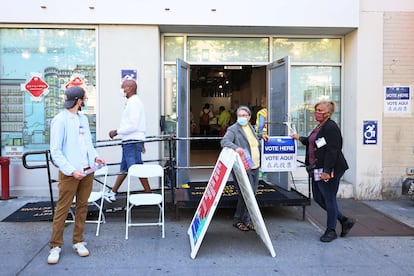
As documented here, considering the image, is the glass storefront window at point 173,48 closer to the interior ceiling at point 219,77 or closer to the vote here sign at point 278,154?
the vote here sign at point 278,154

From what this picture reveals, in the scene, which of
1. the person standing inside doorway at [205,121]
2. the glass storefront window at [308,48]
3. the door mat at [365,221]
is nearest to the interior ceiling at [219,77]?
the person standing inside doorway at [205,121]

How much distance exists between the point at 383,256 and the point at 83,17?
5896 millimetres

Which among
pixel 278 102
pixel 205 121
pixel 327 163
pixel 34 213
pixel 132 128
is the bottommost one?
pixel 34 213

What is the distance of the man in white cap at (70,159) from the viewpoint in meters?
4.38

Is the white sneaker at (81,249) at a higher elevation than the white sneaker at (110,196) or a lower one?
lower

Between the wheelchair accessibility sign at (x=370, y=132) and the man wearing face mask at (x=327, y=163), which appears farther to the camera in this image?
the wheelchair accessibility sign at (x=370, y=132)

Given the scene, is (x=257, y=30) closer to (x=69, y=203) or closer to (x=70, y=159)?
(x=70, y=159)

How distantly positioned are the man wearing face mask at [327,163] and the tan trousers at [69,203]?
2701mm

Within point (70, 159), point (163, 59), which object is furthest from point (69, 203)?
point (163, 59)

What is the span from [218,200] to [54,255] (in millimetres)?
1846

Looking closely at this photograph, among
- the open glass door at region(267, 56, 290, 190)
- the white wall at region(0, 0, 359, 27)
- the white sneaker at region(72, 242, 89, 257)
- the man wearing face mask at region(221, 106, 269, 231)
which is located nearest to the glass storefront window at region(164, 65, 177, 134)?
the white wall at region(0, 0, 359, 27)

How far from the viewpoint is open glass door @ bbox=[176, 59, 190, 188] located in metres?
7.01

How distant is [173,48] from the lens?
8.08m

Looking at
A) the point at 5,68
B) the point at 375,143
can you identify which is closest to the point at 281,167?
the point at 375,143
